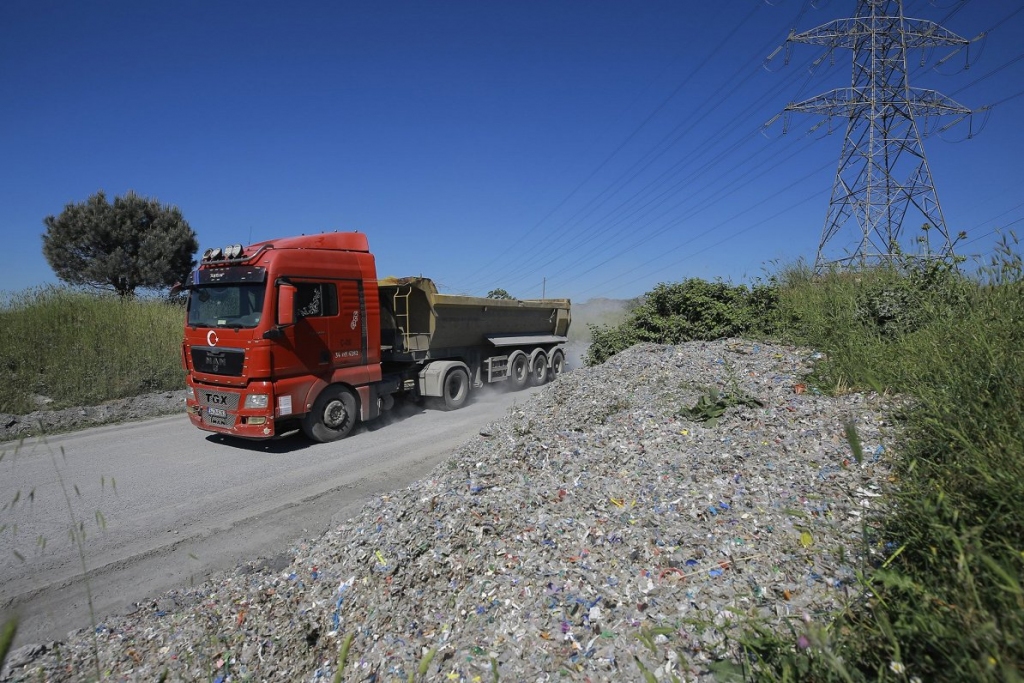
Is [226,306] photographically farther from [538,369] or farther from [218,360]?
[538,369]

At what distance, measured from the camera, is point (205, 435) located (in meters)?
8.60

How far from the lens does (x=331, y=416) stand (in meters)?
8.12

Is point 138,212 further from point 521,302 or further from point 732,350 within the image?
point 732,350

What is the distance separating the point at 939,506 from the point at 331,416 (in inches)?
296

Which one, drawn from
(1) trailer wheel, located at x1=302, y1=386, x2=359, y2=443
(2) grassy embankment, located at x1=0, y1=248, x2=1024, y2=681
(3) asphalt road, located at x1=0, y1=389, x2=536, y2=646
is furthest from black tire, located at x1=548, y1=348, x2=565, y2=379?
(1) trailer wheel, located at x1=302, y1=386, x2=359, y2=443

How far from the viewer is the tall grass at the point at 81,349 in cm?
1077

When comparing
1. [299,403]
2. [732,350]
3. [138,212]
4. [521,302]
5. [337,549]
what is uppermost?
[138,212]

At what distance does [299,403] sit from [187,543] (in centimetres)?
294

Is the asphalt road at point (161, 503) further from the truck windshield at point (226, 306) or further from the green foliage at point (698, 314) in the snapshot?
the green foliage at point (698, 314)

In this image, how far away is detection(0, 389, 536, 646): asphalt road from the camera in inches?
161

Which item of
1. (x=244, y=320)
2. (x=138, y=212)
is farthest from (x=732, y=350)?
(x=138, y=212)

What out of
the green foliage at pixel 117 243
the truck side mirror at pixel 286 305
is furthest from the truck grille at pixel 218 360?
the green foliage at pixel 117 243

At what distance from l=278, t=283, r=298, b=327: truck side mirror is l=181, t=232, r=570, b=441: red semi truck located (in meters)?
0.01

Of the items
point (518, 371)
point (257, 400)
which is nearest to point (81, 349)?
point (257, 400)
